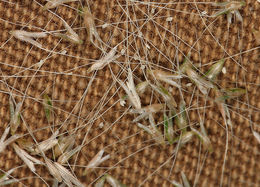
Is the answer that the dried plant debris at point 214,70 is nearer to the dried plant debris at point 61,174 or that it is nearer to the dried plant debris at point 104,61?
the dried plant debris at point 104,61

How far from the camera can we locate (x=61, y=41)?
1.50 ft

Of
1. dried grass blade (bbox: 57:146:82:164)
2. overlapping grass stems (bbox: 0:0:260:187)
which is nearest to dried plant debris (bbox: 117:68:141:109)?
overlapping grass stems (bbox: 0:0:260:187)

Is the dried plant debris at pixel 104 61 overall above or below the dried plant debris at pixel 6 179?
above

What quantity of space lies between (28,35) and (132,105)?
0.59ft

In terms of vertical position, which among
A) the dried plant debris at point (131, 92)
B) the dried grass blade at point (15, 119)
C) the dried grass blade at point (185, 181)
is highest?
the dried plant debris at point (131, 92)

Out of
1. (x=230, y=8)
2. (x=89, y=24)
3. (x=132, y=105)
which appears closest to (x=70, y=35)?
(x=89, y=24)

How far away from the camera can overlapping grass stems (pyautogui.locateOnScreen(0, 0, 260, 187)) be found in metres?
0.45

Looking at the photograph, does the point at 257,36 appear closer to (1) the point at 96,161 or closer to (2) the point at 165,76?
(2) the point at 165,76

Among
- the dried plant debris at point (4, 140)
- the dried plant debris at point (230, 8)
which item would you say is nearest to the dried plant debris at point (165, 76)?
the dried plant debris at point (230, 8)

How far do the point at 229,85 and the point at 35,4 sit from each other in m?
0.31

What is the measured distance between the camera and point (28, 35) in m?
0.45

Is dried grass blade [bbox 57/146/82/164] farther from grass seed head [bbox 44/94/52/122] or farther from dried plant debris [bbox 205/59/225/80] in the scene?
dried plant debris [bbox 205/59/225/80]

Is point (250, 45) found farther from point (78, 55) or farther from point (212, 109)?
point (78, 55)

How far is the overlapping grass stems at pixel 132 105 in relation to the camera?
0.45 metres
